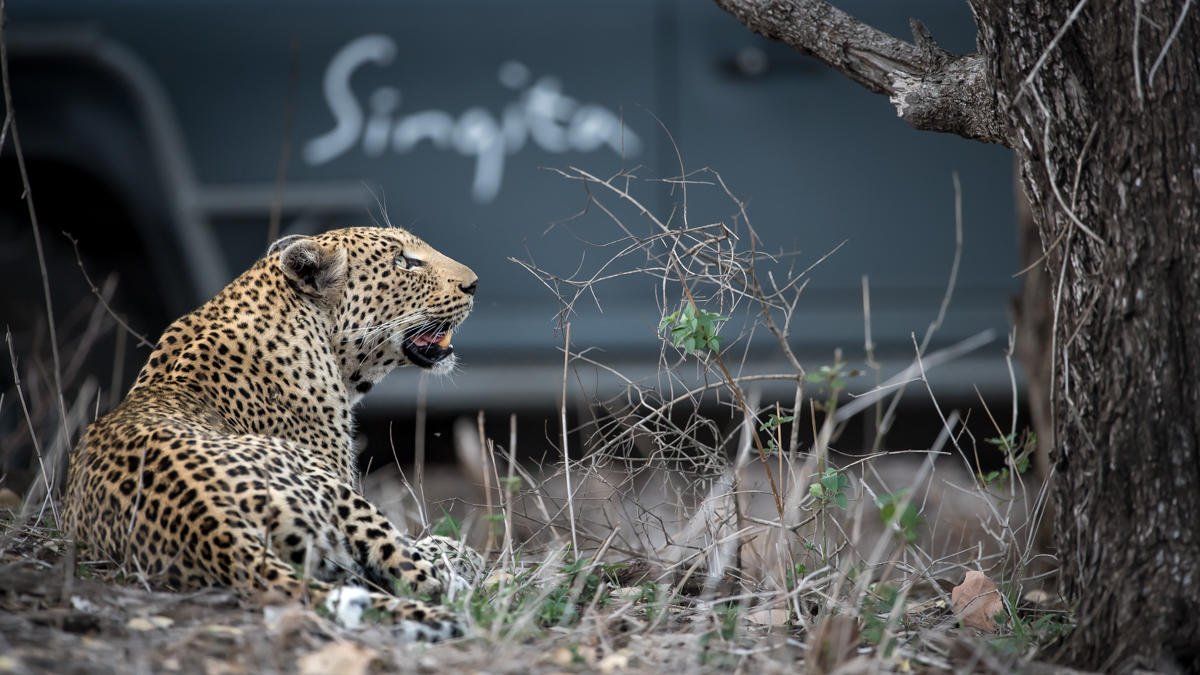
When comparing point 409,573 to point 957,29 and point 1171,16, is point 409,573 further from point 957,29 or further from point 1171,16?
point 957,29

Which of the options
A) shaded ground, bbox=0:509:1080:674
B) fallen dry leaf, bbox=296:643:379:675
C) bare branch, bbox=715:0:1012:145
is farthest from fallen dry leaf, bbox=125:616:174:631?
bare branch, bbox=715:0:1012:145

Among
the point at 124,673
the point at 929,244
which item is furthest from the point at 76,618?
the point at 929,244

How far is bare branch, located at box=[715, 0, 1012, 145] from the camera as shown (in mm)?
2971

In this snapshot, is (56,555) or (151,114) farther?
(151,114)

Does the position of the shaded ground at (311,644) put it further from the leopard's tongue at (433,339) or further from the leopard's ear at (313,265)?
the leopard's tongue at (433,339)

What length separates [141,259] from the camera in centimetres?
606

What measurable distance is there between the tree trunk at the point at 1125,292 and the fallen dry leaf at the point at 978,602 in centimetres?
49

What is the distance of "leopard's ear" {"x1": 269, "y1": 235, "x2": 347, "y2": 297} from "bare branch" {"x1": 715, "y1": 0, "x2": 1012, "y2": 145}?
131cm

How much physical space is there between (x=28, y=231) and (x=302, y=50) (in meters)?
1.56

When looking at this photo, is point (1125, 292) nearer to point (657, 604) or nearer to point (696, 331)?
point (696, 331)

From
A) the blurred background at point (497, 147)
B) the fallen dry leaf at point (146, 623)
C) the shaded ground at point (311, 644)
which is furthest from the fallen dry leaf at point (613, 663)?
the blurred background at point (497, 147)

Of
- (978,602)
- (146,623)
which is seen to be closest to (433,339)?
(146,623)

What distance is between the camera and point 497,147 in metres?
5.75

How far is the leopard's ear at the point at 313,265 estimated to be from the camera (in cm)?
348
